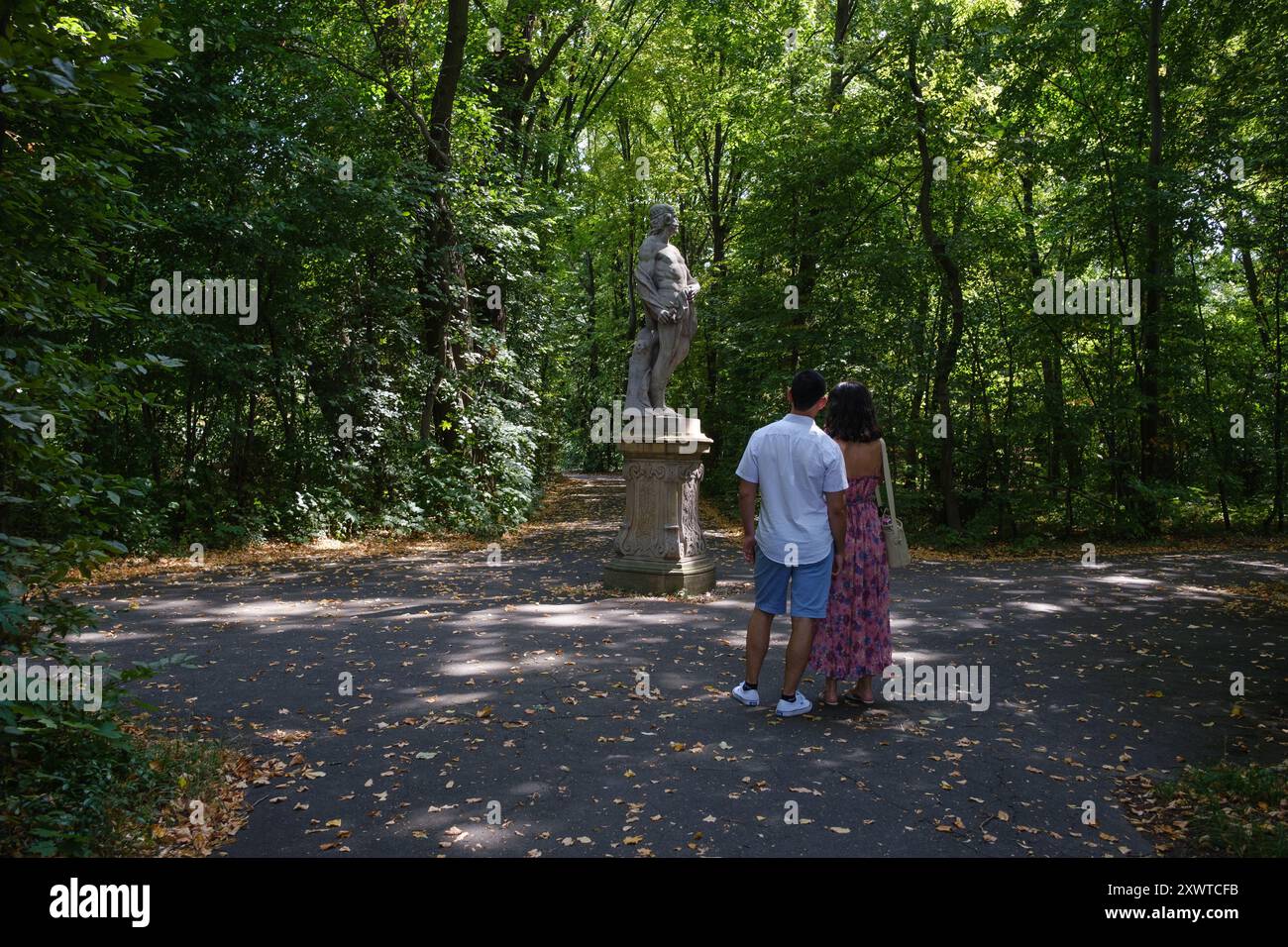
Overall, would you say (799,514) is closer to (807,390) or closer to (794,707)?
(807,390)

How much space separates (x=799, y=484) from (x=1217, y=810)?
2.58 meters

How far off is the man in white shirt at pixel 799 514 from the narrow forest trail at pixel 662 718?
694mm

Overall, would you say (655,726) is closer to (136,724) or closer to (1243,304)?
(136,724)

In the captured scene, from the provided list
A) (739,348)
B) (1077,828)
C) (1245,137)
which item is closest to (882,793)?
(1077,828)

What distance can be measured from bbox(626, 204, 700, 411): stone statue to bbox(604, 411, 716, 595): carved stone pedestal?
0.50 m

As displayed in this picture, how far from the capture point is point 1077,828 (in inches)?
144

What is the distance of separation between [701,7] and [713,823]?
22.4 metres

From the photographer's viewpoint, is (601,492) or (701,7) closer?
(701,7)

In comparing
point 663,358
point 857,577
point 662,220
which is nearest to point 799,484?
point 857,577

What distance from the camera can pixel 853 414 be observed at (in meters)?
5.21

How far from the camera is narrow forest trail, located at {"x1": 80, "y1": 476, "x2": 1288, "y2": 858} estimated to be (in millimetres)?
3631

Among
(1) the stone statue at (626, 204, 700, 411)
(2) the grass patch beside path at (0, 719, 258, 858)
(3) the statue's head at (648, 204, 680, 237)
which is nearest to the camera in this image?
(2) the grass patch beside path at (0, 719, 258, 858)

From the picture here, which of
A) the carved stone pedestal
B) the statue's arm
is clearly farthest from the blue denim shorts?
Result: the statue's arm

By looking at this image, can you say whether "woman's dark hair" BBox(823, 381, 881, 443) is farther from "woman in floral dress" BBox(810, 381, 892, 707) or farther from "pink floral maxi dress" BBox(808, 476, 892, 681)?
"pink floral maxi dress" BBox(808, 476, 892, 681)
